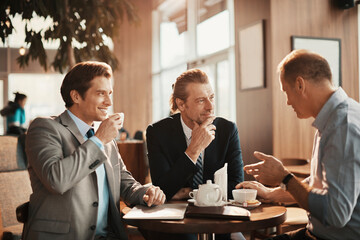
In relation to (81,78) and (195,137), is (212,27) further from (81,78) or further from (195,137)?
(81,78)

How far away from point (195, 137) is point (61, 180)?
2.40ft

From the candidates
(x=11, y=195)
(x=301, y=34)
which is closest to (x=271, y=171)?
(x=11, y=195)

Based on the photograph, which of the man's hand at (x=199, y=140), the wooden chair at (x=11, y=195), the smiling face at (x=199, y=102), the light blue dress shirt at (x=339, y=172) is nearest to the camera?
the light blue dress shirt at (x=339, y=172)

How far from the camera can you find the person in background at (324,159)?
1317 mm

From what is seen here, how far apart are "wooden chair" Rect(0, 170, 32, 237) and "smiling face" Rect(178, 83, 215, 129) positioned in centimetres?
127

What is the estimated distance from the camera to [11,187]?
2.52 m

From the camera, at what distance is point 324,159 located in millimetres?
1383

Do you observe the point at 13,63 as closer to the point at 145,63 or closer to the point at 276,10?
the point at 145,63

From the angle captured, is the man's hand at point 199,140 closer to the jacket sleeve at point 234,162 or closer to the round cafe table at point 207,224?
the jacket sleeve at point 234,162

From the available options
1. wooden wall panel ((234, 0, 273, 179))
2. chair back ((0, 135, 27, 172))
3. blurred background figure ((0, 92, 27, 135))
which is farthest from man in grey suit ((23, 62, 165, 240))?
blurred background figure ((0, 92, 27, 135))

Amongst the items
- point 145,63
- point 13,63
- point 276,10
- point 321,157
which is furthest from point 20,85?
point 321,157

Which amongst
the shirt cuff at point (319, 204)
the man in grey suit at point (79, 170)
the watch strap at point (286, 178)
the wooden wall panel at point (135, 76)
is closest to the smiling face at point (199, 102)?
the man in grey suit at point (79, 170)

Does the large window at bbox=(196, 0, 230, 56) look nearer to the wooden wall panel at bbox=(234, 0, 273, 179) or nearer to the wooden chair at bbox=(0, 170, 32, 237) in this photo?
the wooden wall panel at bbox=(234, 0, 273, 179)

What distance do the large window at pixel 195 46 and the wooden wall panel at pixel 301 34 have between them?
0.88 metres
